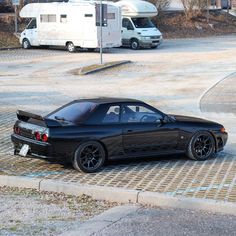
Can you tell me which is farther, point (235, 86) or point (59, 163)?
point (235, 86)

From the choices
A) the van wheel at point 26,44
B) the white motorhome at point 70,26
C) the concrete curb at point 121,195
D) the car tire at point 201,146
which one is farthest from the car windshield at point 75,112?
the van wheel at point 26,44

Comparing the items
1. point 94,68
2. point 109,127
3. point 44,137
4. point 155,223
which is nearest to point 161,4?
point 94,68

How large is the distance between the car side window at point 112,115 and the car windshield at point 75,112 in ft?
0.90

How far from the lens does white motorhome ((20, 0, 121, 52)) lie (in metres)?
37.9

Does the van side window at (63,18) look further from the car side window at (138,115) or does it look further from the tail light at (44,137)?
the tail light at (44,137)

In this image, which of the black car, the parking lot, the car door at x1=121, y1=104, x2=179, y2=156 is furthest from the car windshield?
the parking lot

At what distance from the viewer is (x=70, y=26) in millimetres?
39031

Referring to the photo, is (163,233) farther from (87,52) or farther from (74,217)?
(87,52)

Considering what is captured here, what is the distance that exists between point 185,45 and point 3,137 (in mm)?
31047

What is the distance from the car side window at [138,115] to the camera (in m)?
11.7

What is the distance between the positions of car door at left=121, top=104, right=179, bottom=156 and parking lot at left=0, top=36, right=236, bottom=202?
324 millimetres

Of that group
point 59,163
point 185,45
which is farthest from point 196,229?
point 185,45

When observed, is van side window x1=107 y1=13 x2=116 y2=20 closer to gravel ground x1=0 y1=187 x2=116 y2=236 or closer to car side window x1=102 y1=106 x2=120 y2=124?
car side window x1=102 y1=106 x2=120 y2=124

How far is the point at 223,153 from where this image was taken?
13.3 m
